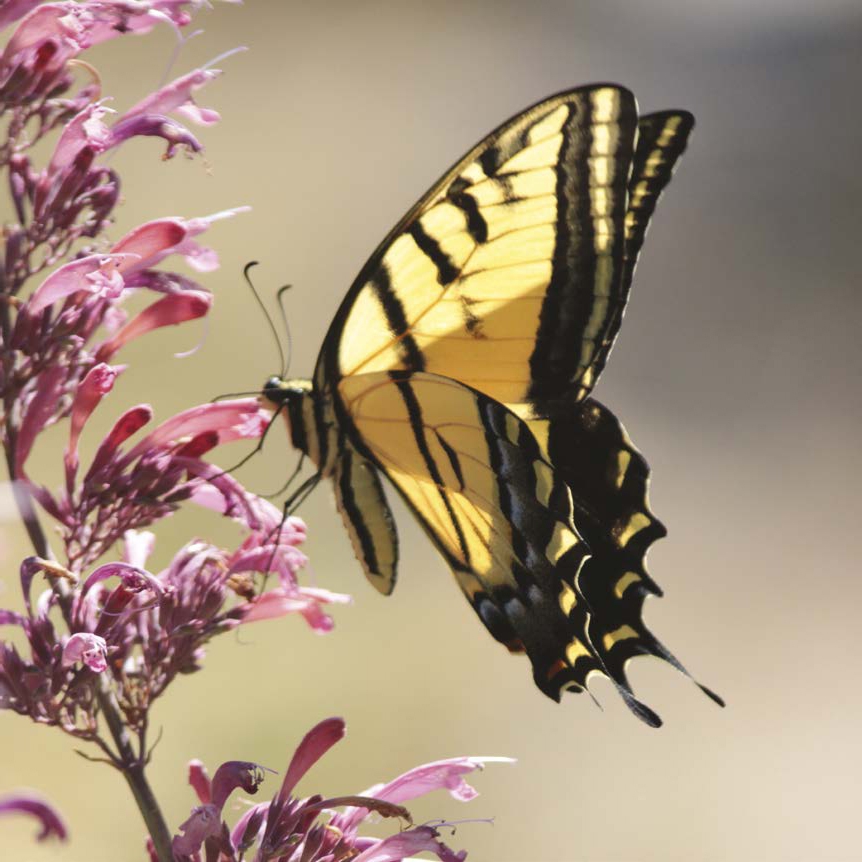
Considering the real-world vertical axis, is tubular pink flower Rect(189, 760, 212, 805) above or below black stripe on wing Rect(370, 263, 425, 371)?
below

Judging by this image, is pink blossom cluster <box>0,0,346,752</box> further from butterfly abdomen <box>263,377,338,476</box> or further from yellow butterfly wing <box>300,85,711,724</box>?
yellow butterfly wing <box>300,85,711,724</box>

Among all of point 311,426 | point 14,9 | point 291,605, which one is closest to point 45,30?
point 14,9

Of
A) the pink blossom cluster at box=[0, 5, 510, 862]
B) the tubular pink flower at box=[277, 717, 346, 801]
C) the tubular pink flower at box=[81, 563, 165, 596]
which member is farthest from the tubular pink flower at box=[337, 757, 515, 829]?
the tubular pink flower at box=[81, 563, 165, 596]

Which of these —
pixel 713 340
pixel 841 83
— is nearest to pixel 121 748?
pixel 713 340

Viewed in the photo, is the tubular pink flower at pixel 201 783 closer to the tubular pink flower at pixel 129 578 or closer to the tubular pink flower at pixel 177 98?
the tubular pink flower at pixel 129 578

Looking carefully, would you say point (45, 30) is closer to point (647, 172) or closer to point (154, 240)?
point (154, 240)

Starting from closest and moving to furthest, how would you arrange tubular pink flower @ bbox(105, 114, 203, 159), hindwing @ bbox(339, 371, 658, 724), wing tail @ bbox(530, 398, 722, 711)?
tubular pink flower @ bbox(105, 114, 203, 159) → hindwing @ bbox(339, 371, 658, 724) → wing tail @ bbox(530, 398, 722, 711)

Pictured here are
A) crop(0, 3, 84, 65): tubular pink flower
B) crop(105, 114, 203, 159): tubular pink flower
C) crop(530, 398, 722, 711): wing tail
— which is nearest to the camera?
crop(0, 3, 84, 65): tubular pink flower
